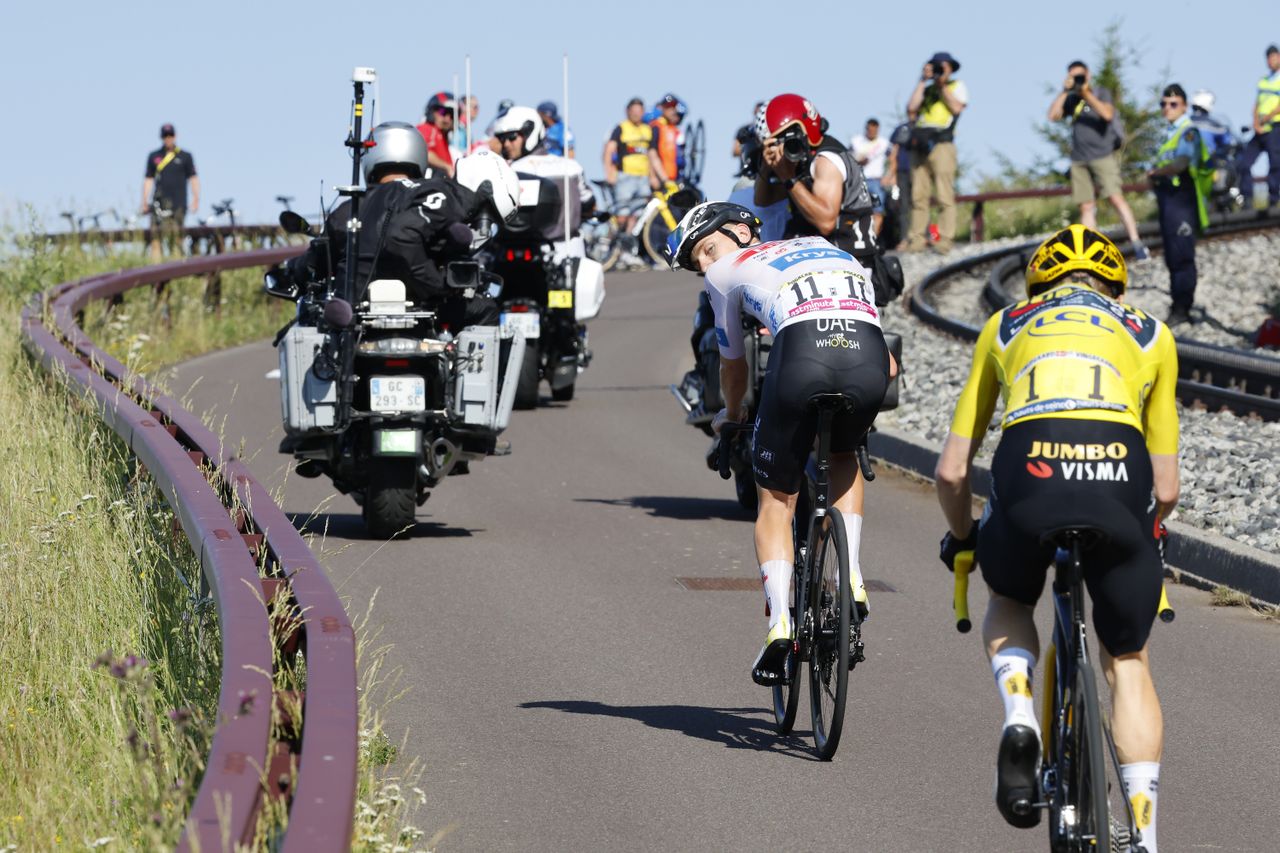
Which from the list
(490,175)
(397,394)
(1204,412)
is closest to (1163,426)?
(397,394)

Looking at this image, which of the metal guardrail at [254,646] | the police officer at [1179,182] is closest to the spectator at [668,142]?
the police officer at [1179,182]

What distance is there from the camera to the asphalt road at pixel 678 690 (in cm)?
662

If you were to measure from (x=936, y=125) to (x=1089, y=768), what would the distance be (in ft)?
79.9

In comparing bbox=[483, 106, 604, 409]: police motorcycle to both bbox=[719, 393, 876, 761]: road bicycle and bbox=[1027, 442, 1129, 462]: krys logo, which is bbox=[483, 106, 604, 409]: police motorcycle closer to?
bbox=[719, 393, 876, 761]: road bicycle

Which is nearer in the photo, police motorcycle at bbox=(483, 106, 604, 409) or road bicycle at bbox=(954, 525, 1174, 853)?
road bicycle at bbox=(954, 525, 1174, 853)

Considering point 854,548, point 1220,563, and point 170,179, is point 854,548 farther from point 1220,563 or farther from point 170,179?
point 170,179

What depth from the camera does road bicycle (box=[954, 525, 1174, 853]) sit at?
16.8ft

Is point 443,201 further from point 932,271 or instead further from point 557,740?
point 932,271

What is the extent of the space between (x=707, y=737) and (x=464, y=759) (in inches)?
35.3

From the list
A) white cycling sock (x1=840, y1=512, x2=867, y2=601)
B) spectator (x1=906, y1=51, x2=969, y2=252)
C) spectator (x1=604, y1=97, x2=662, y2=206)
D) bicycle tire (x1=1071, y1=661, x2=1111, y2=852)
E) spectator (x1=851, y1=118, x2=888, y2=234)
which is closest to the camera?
bicycle tire (x1=1071, y1=661, x2=1111, y2=852)

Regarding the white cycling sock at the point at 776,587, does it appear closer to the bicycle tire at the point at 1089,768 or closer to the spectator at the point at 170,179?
the bicycle tire at the point at 1089,768

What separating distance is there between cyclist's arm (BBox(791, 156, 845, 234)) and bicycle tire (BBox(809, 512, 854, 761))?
2.32 meters

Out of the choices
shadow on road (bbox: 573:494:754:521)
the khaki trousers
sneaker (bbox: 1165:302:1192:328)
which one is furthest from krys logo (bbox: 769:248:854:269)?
the khaki trousers

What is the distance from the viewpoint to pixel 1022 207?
147 ft
